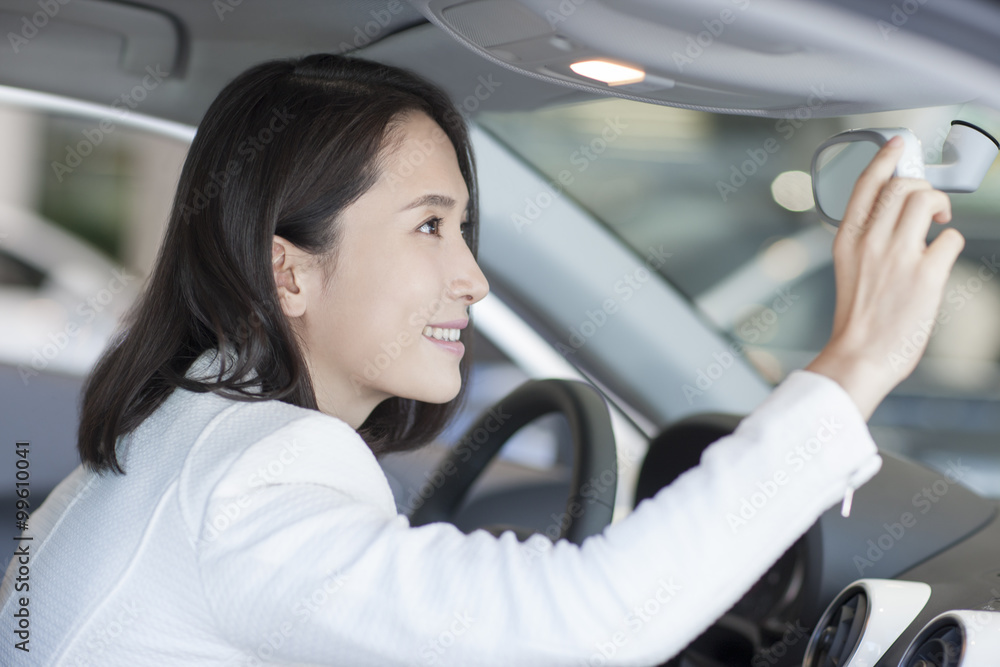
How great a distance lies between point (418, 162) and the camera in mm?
1177

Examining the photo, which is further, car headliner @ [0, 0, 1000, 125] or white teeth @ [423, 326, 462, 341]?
white teeth @ [423, 326, 462, 341]

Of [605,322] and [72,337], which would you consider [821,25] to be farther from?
[72,337]

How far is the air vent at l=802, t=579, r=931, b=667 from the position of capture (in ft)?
3.45

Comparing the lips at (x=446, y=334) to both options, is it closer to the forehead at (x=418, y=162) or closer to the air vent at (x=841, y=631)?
the forehead at (x=418, y=162)

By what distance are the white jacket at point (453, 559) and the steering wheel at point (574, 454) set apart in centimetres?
44

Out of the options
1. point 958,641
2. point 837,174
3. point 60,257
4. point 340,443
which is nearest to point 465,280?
point 340,443

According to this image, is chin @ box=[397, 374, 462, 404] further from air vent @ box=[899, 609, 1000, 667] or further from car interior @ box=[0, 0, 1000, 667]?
air vent @ box=[899, 609, 1000, 667]

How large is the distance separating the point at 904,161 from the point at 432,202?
553 millimetres

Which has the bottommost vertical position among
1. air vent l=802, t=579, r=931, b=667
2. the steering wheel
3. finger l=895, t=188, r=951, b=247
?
the steering wheel

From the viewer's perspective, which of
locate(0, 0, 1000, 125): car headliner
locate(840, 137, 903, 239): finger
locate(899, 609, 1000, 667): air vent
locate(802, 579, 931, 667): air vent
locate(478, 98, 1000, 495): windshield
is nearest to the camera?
locate(0, 0, 1000, 125): car headliner

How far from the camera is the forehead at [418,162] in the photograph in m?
1.15

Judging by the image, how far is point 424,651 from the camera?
2.44ft

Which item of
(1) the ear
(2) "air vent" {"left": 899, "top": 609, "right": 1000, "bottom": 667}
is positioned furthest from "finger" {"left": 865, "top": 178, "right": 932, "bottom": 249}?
(1) the ear

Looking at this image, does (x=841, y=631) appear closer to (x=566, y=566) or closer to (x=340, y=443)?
(x=566, y=566)
